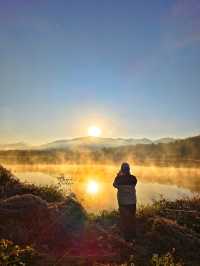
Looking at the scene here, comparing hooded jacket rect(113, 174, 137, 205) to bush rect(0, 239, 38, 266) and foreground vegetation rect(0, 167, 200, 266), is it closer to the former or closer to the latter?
foreground vegetation rect(0, 167, 200, 266)

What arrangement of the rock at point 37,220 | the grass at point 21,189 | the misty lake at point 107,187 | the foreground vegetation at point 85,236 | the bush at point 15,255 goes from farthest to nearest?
the misty lake at point 107,187 < the grass at point 21,189 < the rock at point 37,220 < the foreground vegetation at point 85,236 < the bush at point 15,255

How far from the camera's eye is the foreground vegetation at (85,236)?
551 inches

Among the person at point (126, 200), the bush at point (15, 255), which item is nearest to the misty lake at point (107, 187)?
the person at point (126, 200)

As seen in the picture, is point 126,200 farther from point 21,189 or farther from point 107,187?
point 107,187

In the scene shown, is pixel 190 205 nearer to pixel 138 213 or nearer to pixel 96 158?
pixel 138 213

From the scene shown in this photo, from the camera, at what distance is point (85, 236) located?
16.5 meters

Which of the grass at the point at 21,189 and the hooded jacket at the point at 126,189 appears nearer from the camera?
the hooded jacket at the point at 126,189

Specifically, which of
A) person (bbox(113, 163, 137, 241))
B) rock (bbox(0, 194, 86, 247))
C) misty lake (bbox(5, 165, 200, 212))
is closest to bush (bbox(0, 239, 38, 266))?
rock (bbox(0, 194, 86, 247))

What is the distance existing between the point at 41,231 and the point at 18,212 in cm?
120

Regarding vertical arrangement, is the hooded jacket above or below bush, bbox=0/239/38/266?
above

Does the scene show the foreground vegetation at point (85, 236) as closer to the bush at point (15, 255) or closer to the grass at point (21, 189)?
the bush at point (15, 255)

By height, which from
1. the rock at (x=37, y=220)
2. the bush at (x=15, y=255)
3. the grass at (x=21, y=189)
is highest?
the grass at (x=21, y=189)

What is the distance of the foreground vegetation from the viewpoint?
13992 millimetres

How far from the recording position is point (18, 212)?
17.0 m
